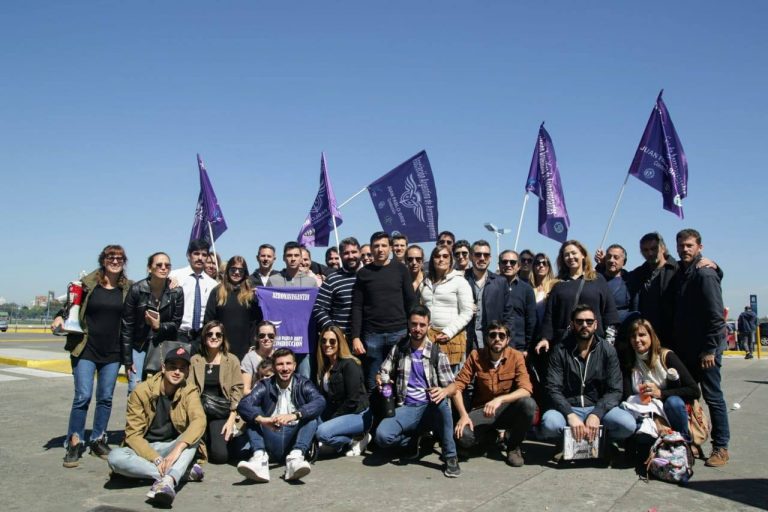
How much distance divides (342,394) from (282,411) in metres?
0.65

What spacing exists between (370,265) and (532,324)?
194 cm

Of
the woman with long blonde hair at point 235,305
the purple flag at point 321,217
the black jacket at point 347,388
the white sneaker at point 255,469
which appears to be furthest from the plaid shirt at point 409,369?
the purple flag at point 321,217

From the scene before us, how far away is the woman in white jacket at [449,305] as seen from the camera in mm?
6457

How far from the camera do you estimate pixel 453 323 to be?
21.1 feet

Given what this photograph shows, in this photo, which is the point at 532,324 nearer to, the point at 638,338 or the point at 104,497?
the point at 638,338

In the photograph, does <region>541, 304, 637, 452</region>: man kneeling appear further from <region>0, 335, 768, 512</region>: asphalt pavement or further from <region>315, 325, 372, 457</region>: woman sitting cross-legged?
<region>315, 325, 372, 457</region>: woman sitting cross-legged

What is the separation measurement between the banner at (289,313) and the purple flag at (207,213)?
10.7 feet

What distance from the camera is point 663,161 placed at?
358 inches

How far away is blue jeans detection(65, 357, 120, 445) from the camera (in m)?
5.96

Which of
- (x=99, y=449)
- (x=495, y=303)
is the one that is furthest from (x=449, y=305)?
(x=99, y=449)

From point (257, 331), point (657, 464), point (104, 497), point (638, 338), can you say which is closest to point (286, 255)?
point (257, 331)

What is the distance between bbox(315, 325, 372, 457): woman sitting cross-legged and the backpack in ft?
8.74

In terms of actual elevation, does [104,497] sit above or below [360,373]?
below

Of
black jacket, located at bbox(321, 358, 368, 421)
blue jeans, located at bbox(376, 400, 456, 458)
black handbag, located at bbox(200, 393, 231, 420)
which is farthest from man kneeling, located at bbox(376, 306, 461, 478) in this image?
black handbag, located at bbox(200, 393, 231, 420)
